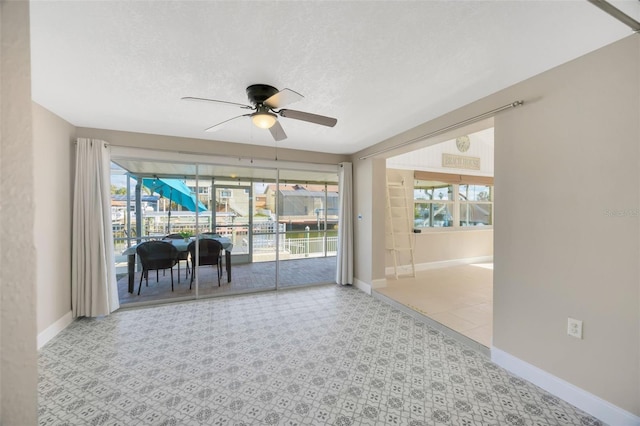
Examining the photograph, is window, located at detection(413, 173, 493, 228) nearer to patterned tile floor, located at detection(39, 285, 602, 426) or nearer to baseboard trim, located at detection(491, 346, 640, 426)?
patterned tile floor, located at detection(39, 285, 602, 426)

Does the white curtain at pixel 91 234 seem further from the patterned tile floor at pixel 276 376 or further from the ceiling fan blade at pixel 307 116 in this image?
the ceiling fan blade at pixel 307 116

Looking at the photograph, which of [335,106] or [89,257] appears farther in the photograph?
[89,257]

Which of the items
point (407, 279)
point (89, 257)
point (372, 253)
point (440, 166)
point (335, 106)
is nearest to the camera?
point (335, 106)

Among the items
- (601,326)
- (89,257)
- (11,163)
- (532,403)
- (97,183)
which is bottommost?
(532,403)

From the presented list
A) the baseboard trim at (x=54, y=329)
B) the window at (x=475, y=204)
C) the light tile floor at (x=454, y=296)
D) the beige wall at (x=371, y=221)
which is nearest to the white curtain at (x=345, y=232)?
the beige wall at (x=371, y=221)

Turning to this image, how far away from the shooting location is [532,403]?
193cm

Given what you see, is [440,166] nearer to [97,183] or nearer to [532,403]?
[532,403]

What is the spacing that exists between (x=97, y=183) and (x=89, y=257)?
91cm

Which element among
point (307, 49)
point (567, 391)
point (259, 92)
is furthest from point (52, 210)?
point (567, 391)

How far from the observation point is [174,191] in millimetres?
4406

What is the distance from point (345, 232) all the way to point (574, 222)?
3.11 m

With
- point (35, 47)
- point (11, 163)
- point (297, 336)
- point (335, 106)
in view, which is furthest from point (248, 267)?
point (11, 163)

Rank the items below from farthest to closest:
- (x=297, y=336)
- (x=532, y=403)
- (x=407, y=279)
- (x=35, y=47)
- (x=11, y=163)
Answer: (x=407, y=279) → (x=297, y=336) → (x=532, y=403) → (x=35, y=47) → (x=11, y=163)

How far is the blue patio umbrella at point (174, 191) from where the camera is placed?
4305mm
